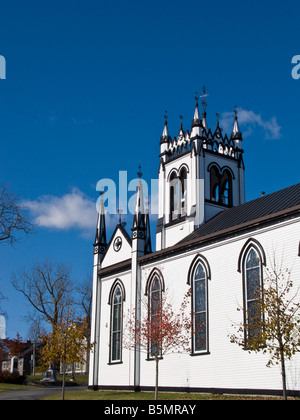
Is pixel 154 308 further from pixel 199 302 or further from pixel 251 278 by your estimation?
pixel 251 278

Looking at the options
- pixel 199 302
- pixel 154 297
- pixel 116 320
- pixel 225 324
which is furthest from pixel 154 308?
pixel 225 324

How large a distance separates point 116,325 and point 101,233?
733cm

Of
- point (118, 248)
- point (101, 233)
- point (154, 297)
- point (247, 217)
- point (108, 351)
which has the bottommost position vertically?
point (108, 351)

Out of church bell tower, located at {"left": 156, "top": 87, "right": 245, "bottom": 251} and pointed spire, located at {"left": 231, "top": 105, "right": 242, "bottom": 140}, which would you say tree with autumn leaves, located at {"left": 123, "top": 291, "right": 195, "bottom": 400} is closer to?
church bell tower, located at {"left": 156, "top": 87, "right": 245, "bottom": 251}

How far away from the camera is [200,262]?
1098 inches

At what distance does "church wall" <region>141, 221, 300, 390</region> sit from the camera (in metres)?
22.7

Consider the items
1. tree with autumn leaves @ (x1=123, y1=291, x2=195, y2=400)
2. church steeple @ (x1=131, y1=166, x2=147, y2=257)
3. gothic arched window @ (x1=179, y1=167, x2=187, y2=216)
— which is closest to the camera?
tree with autumn leaves @ (x1=123, y1=291, x2=195, y2=400)

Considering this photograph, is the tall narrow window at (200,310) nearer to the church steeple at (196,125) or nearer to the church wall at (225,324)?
the church wall at (225,324)

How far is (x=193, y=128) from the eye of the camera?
35.8 m

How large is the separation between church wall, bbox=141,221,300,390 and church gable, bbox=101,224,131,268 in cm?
616

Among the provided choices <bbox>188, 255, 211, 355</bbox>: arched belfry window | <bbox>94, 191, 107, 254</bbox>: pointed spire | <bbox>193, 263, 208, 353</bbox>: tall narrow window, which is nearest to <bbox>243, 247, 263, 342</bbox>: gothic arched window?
<bbox>188, 255, 211, 355</bbox>: arched belfry window

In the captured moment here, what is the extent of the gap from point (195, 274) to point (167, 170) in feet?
37.2
